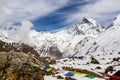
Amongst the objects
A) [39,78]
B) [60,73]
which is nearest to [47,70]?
[60,73]

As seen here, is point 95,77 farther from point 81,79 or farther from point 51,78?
point 51,78

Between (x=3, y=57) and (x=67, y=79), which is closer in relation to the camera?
(x=3, y=57)

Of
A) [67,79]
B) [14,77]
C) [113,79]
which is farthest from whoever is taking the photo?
[67,79]

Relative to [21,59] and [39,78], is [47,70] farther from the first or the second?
[39,78]

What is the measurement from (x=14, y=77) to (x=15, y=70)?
1035 mm

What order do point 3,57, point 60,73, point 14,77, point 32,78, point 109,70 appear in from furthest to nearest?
point 109,70 < point 60,73 < point 3,57 < point 32,78 < point 14,77

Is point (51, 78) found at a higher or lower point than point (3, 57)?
lower

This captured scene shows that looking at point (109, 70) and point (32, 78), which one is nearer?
point (32, 78)

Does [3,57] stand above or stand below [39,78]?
above

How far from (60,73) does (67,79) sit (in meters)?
5.64

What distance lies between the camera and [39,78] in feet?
88.0

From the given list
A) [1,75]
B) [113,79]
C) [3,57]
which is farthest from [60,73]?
[1,75]

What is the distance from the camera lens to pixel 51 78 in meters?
33.1

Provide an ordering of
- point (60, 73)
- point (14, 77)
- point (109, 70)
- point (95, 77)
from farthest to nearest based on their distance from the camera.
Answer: point (109, 70)
point (60, 73)
point (95, 77)
point (14, 77)
